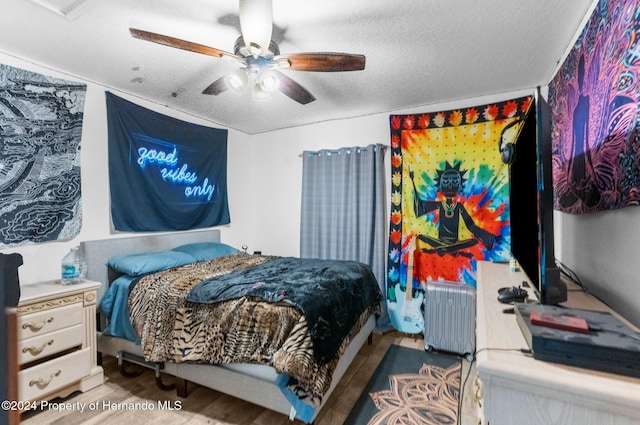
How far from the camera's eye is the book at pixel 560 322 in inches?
29.6

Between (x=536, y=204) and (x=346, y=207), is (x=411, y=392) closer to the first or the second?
(x=536, y=204)

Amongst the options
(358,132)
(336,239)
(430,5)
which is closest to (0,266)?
(430,5)

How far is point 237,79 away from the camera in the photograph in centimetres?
180

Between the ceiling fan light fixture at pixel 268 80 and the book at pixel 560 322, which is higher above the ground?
the ceiling fan light fixture at pixel 268 80

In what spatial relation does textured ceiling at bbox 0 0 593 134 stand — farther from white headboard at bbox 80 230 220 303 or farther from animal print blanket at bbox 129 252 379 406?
animal print blanket at bbox 129 252 379 406

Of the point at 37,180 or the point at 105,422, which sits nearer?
the point at 105,422

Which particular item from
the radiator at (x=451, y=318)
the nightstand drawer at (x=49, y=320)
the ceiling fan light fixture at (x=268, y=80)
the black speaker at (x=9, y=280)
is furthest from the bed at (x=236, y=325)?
the ceiling fan light fixture at (x=268, y=80)

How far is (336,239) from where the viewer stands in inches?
136

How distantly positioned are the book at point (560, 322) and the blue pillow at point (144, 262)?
8.40 feet

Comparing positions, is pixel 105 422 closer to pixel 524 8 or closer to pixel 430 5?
pixel 430 5

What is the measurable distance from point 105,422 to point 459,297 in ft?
9.05

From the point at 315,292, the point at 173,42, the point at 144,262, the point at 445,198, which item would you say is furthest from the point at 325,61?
the point at 144,262

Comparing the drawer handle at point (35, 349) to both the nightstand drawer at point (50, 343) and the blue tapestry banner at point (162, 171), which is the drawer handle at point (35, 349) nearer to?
the nightstand drawer at point (50, 343)

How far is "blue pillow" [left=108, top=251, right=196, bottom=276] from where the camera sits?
7.59 feet
